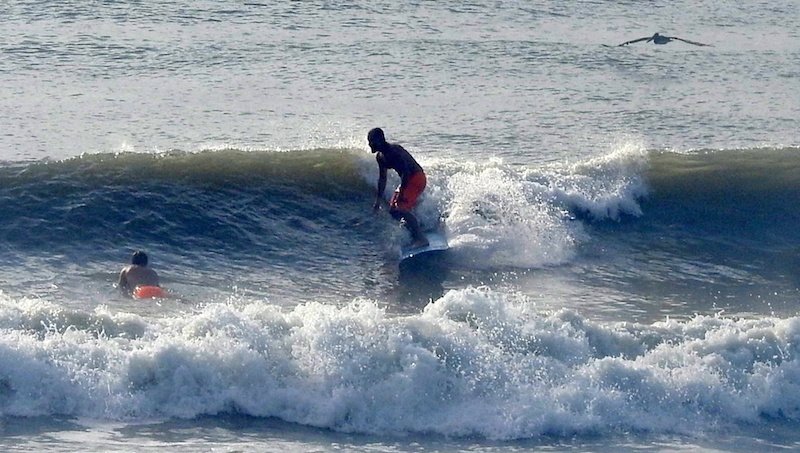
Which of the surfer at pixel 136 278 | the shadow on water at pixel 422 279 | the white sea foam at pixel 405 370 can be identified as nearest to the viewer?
the white sea foam at pixel 405 370

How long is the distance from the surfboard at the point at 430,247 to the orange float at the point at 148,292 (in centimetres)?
270

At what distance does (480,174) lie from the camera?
45.2 feet

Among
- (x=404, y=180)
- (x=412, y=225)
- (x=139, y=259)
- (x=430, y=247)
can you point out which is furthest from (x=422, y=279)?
(x=139, y=259)

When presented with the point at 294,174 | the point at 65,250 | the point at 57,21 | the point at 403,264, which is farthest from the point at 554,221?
the point at 57,21

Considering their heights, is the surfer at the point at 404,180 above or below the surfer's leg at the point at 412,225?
above

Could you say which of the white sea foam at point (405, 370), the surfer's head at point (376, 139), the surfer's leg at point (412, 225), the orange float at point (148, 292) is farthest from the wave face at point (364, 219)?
the white sea foam at point (405, 370)

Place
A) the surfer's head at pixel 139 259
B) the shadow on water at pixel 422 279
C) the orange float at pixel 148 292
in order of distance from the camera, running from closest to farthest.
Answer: the orange float at pixel 148 292
the surfer's head at pixel 139 259
the shadow on water at pixel 422 279

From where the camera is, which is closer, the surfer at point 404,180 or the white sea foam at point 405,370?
the white sea foam at point 405,370

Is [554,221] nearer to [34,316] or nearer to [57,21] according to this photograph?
[34,316]

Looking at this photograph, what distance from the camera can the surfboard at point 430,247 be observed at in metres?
12.3

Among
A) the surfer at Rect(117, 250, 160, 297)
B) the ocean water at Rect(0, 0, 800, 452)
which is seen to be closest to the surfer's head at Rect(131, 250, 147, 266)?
the surfer at Rect(117, 250, 160, 297)

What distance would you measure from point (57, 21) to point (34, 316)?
12.8 metres

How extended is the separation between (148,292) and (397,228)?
318cm

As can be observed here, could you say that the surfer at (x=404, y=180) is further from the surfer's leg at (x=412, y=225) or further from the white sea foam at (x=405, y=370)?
the white sea foam at (x=405, y=370)
